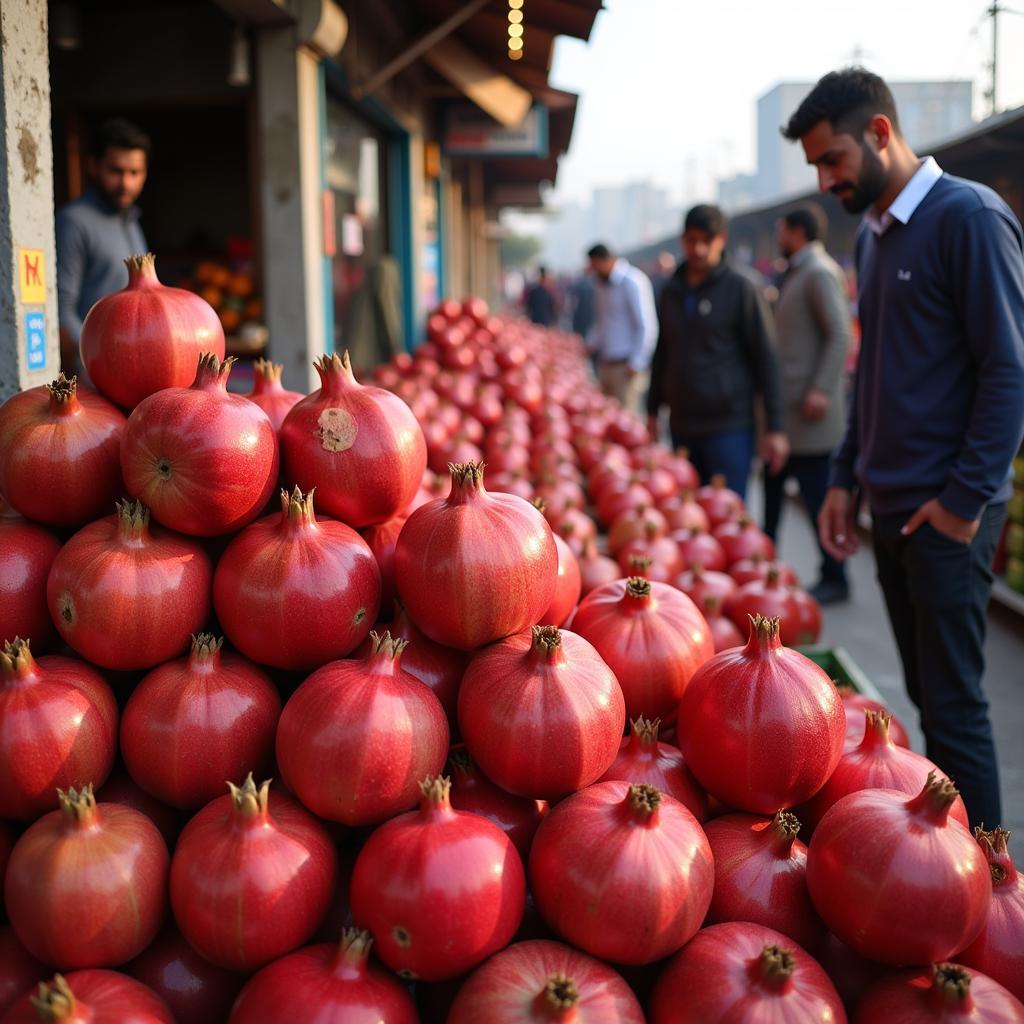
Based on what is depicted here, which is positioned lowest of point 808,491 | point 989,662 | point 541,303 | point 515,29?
point 989,662

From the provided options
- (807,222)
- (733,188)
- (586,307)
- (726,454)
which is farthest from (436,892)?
(733,188)

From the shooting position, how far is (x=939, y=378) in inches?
104

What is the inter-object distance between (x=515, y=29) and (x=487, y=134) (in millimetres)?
3114

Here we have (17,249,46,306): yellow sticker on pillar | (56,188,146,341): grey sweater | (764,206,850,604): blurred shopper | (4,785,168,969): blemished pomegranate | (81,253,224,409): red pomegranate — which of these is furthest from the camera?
(764,206,850,604): blurred shopper

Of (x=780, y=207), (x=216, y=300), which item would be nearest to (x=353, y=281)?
(x=216, y=300)

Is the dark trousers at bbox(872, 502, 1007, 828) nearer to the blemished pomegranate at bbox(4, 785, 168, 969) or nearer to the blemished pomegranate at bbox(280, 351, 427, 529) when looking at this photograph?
the blemished pomegranate at bbox(280, 351, 427, 529)

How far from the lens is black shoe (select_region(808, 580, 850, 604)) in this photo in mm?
6277

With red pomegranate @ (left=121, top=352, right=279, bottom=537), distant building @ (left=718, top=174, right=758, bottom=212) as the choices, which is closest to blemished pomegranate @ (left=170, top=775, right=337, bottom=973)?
red pomegranate @ (left=121, top=352, right=279, bottom=537)

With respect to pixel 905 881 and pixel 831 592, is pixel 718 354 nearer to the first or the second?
pixel 831 592

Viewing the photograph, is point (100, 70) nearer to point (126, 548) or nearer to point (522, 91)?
point (522, 91)

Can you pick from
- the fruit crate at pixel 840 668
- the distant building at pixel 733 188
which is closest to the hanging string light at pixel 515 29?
the fruit crate at pixel 840 668

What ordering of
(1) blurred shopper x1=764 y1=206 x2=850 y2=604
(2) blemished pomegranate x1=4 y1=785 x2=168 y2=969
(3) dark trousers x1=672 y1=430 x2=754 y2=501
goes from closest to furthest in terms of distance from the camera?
(2) blemished pomegranate x1=4 y1=785 x2=168 y2=969 < (3) dark trousers x1=672 y1=430 x2=754 y2=501 < (1) blurred shopper x1=764 y1=206 x2=850 y2=604

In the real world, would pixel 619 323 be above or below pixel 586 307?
below

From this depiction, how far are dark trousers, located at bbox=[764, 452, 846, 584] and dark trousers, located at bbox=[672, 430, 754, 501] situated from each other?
2.09ft
